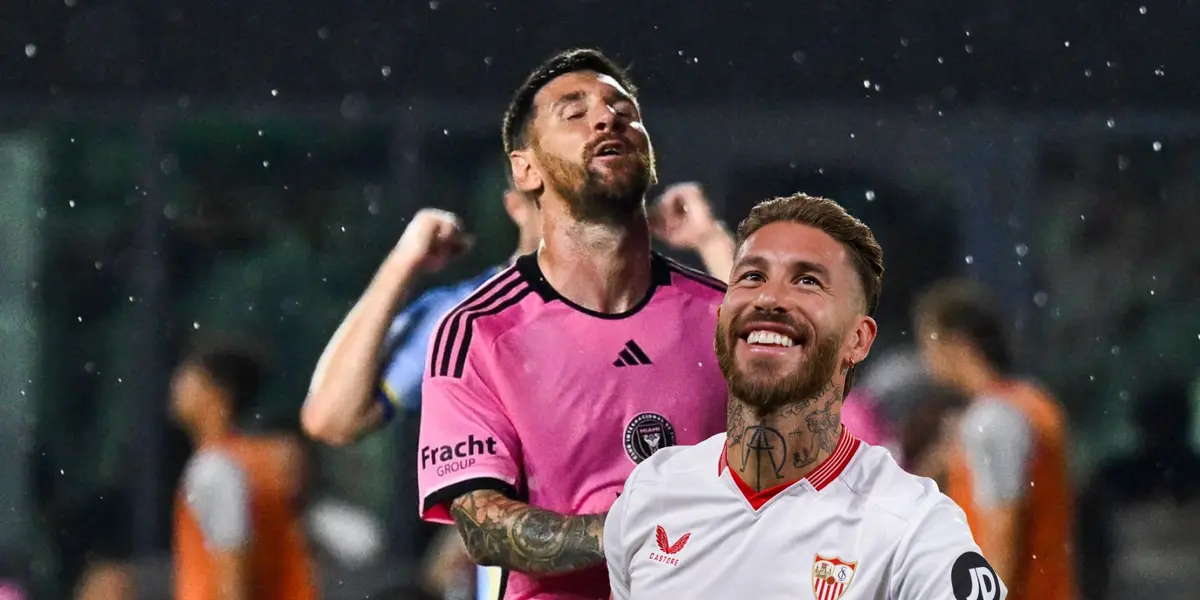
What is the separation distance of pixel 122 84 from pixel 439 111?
92cm

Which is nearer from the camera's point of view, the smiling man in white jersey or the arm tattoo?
the smiling man in white jersey

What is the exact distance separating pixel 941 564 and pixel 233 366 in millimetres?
2245

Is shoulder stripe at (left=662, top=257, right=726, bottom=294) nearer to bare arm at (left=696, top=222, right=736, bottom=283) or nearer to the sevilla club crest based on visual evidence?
bare arm at (left=696, top=222, right=736, bottom=283)

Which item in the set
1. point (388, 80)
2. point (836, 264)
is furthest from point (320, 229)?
point (836, 264)

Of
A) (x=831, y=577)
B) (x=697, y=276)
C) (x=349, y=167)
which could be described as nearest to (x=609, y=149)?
(x=697, y=276)

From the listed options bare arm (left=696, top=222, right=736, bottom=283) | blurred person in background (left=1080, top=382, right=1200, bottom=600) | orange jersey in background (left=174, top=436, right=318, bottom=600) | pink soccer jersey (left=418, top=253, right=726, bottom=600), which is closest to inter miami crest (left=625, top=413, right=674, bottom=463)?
pink soccer jersey (left=418, top=253, right=726, bottom=600)

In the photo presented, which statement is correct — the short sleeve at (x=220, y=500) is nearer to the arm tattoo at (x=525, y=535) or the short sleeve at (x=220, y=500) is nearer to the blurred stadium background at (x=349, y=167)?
the blurred stadium background at (x=349, y=167)

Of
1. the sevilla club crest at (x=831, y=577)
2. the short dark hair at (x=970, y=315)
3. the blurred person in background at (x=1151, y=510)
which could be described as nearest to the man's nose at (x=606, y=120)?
the sevilla club crest at (x=831, y=577)

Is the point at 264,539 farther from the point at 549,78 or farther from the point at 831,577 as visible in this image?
the point at 831,577

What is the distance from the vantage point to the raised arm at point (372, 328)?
202 cm

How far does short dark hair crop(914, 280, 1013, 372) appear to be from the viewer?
2.92 m

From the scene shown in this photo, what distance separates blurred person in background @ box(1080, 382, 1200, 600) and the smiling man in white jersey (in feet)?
8.03

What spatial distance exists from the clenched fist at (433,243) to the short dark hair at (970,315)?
1261mm

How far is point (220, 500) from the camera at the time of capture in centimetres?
282
